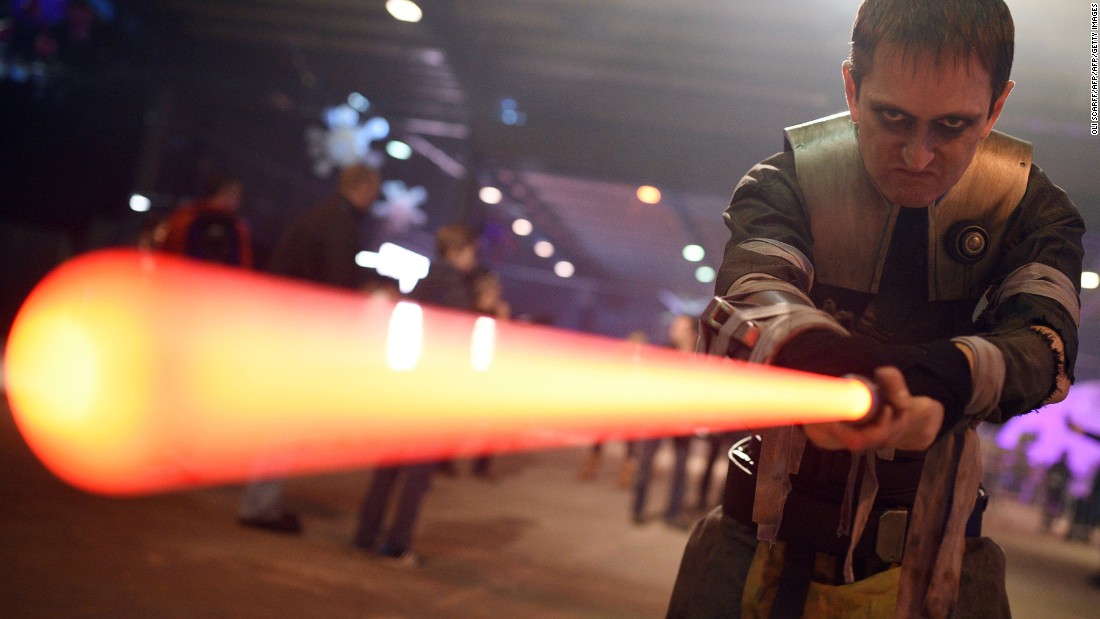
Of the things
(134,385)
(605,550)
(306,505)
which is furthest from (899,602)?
(134,385)

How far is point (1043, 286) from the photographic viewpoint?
121cm

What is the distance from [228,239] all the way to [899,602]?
4756 millimetres

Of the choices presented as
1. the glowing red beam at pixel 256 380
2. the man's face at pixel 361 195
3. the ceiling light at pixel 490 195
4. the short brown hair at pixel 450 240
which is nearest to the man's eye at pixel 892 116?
the glowing red beam at pixel 256 380

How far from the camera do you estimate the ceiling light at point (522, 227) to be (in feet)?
45.9

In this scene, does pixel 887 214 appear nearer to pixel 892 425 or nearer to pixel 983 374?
pixel 983 374

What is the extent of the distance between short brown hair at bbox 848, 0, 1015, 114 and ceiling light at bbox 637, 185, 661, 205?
7596 mm

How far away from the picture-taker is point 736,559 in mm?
1373

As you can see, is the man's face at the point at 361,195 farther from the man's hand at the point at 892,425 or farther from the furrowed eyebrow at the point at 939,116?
the man's hand at the point at 892,425

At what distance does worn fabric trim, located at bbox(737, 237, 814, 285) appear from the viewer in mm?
1245

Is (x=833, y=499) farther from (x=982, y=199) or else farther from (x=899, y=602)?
(x=982, y=199)

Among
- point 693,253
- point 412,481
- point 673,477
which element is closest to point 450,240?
point 412,481

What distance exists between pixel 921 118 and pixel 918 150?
5cm

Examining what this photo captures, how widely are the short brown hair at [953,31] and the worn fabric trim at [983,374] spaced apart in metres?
0.42

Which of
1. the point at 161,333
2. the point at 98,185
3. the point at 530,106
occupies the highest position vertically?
the point at 530,106
